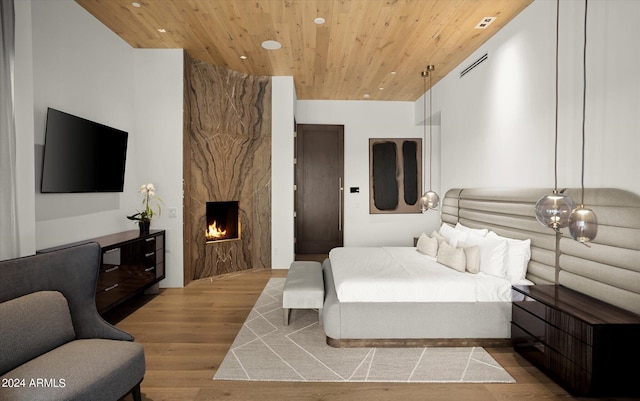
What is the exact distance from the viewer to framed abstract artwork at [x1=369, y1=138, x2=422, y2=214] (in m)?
6.90

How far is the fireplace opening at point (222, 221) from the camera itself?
207 inches

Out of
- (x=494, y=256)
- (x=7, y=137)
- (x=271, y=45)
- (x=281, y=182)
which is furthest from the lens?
(x=281, y=182)

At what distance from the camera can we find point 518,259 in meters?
3.11

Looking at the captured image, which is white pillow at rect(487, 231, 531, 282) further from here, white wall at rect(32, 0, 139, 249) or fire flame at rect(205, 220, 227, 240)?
white wall at rect(32, 0, 139, 249)

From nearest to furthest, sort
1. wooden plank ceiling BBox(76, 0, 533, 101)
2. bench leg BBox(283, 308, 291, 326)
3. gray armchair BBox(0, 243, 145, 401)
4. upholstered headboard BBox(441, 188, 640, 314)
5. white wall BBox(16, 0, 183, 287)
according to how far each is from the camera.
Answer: gray armchair BBox(0, 243, 145, 401), upholstered headboard BBox(441, 188, 640, 314), white wall BBox(16, 0, 183, 287), bench leg BBox(283, 308, 291, 326), wooden plank ceiling BBox(76, 0, 533, 101)

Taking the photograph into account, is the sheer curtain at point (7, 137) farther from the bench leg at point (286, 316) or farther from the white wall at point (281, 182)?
the white wall at point (281, 182)

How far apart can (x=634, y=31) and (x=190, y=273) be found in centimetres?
518

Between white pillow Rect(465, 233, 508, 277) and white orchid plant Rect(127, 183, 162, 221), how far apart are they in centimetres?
381

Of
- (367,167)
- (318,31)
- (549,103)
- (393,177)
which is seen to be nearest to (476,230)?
(549,103)

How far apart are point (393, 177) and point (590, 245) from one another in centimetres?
457

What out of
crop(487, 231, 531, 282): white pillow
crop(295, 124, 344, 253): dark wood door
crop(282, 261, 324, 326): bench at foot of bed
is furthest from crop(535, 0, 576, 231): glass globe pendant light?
crop(295, 124, 344, 253): dark wood door

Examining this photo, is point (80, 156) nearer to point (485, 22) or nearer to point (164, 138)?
point (164, 138)

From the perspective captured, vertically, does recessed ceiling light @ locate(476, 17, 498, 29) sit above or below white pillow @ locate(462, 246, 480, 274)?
above

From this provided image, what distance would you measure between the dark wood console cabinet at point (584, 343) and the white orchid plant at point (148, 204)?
13.5 feet
